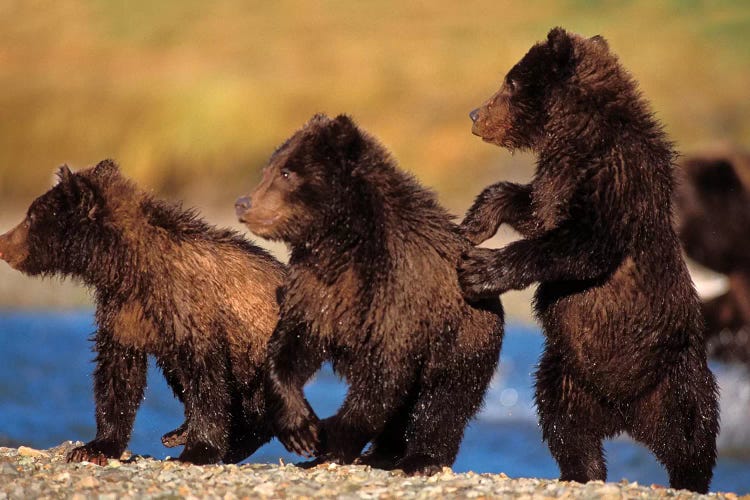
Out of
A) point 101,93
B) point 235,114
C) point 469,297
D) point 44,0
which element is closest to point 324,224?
point 469,297

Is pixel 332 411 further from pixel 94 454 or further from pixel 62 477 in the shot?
pixel 62 477

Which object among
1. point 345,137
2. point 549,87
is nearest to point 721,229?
point 549,87

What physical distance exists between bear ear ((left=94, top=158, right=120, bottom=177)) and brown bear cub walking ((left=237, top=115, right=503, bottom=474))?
123cm

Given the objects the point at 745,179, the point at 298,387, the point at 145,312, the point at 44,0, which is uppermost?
Result: the point at 44,0

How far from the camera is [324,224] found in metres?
7.18

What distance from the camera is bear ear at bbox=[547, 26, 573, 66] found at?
7.37 m

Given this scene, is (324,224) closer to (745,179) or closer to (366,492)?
(366,492)

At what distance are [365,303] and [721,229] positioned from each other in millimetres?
11336

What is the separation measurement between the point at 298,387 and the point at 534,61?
2.16 m

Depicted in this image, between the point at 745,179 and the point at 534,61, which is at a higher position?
the point at 745,179

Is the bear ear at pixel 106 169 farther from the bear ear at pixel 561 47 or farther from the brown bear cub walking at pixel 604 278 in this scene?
the bear ear at pixel 561 47

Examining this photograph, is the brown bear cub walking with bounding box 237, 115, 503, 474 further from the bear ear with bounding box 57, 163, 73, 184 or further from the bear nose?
the bear ear with bounding box 57, 163, 73, 184

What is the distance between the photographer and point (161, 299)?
762 cm

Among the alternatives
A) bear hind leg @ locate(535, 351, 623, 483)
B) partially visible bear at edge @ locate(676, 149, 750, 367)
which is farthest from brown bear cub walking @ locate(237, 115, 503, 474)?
partially visible bear at edge @ locate(676, 149, 750, 367)
